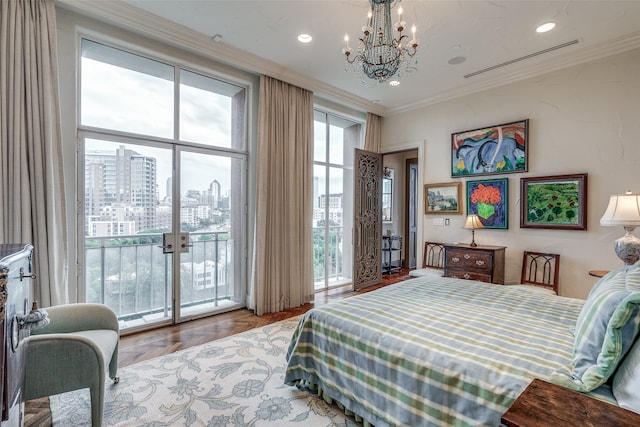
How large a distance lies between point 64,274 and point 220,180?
186cm

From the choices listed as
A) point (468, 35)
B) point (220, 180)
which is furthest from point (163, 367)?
point (468, 35)

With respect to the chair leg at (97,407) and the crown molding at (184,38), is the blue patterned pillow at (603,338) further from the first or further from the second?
the crown molding at (184,38)

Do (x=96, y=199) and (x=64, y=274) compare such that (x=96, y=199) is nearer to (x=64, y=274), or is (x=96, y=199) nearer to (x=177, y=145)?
(x=64, y=274)

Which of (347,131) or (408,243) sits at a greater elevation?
(347,131)

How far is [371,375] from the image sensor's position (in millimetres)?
1682

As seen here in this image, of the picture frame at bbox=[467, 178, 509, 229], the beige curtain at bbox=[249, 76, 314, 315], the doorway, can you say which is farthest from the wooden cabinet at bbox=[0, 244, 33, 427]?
the doorway

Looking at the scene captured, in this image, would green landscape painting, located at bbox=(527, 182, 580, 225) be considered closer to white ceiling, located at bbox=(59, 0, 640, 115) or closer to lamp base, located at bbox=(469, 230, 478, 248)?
lamp base, located at bbox=(469, 230, 478, 248)

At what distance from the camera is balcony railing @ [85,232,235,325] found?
10.2ft

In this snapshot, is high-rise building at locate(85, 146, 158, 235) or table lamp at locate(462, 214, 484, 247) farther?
table lamp at locate(462, 214, 484, 247)

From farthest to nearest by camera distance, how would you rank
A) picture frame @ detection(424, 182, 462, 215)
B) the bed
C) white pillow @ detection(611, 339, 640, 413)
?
picture frame @ detection(424, 182, 462, 215) < the bed < white pillow @ detection(611, 339, 640, 413)

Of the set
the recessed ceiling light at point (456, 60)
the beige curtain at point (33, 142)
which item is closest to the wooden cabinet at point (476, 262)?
the recessed ceiling light at point (456, 60)

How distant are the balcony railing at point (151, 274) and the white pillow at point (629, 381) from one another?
3.70 metres

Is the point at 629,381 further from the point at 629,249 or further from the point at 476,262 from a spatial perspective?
the point at 476,262

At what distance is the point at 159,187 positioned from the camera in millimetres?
3402
